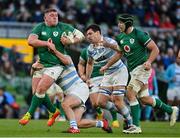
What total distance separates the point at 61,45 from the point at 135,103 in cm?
210

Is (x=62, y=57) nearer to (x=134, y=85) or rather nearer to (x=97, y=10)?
(x=134, y=85)

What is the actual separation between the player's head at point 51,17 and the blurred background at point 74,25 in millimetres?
9733

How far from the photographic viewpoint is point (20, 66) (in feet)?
93.1

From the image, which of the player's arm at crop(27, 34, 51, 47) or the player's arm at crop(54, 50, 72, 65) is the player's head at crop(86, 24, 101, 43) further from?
the player's arm at crop(27, 34, 51, 47)

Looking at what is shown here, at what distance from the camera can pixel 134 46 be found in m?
17.8

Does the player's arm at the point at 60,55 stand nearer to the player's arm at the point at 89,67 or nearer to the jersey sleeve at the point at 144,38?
the jersey sleeve at the point at 144,38

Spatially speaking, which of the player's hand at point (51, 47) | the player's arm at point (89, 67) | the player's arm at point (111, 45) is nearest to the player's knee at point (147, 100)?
the player's arm at point (111, 45)

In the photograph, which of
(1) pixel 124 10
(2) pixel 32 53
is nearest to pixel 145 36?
(2) pixel 32 53

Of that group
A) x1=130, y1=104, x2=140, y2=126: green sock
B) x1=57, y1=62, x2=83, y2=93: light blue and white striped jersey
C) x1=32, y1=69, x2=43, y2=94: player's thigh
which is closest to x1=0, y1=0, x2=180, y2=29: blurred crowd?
x1=32, y1=69, x2=43, y2=94: player's thigh

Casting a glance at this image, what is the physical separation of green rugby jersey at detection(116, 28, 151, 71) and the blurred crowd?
12611 millimetres

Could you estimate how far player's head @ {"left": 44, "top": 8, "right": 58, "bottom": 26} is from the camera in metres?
17.0

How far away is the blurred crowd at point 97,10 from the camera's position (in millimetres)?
31016

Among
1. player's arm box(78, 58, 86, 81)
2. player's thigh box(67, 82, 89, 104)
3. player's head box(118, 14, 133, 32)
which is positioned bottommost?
player's thigh box(67, 82, 89, 104)

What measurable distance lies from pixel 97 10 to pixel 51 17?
15.9 metres
